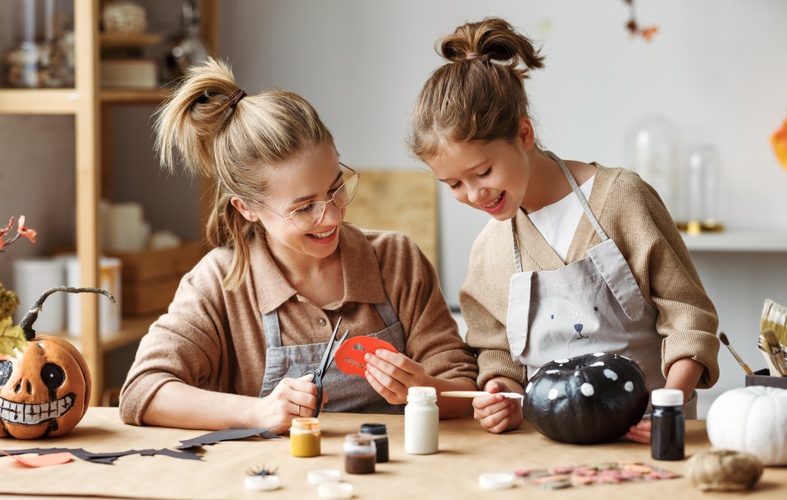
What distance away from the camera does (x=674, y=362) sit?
1742 millimetres

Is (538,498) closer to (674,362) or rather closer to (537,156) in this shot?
(674,362)

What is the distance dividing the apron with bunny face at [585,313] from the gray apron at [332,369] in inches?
9.4

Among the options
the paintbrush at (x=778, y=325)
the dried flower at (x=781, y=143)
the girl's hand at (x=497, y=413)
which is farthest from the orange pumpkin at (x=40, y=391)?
the dried flower at (x=781, y=143)

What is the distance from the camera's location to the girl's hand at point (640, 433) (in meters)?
1.56

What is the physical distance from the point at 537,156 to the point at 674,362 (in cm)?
49

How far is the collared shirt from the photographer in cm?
188

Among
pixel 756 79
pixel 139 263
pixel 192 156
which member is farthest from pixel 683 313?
pixel 139 263

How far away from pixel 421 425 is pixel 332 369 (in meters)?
0.44

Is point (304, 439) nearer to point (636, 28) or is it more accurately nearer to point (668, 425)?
point (668, 425)

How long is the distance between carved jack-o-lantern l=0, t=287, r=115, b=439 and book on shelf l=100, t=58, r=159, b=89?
1608 mm

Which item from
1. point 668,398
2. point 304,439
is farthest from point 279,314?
point 668,398

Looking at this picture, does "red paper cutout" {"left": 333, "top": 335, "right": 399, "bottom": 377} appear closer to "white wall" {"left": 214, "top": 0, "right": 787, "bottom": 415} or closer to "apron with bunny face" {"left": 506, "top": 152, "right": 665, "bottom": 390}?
"apron with bunny face" {"left": 506, "top": 152, "right": 665, "bottom": 390}

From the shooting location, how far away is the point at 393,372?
5.57 feet

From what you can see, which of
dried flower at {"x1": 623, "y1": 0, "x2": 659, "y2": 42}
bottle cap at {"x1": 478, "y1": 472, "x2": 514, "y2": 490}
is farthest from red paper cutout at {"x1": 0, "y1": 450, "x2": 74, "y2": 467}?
dried flower at {"x1": 623, "y1": 0, "x2": 659, "y2": 42}
